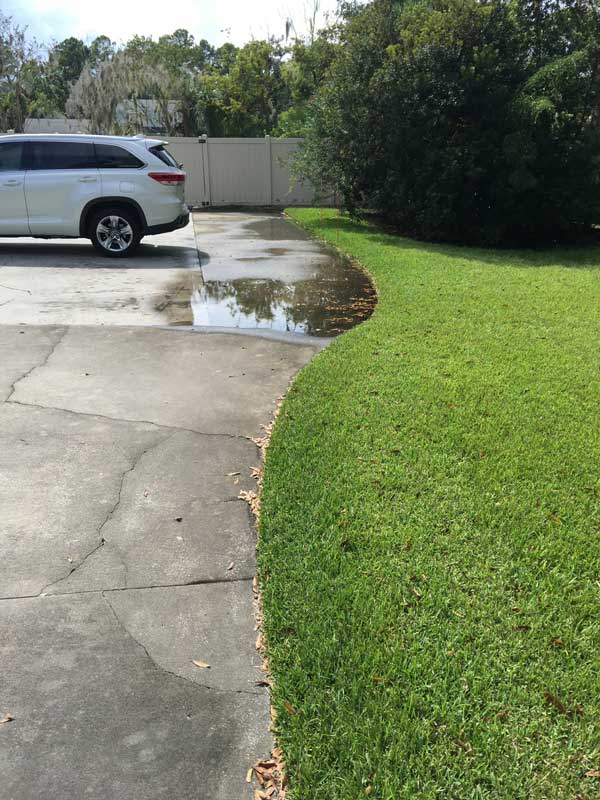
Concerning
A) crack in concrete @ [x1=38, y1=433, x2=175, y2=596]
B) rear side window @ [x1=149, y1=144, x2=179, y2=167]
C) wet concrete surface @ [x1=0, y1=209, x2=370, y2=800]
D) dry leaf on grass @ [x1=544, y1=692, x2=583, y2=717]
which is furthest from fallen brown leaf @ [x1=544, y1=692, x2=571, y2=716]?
rear side window @ [x1=149, y1=144, x2=179, y2=167]

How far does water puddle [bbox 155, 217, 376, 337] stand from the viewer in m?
7.82

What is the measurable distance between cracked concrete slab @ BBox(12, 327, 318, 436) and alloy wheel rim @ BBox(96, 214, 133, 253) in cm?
471

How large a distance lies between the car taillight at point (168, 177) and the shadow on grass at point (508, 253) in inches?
172

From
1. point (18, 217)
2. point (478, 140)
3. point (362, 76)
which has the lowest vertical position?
point (18, 217)

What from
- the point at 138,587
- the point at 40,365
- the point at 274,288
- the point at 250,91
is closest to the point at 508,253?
the point at 274,288

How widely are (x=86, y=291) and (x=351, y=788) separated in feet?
26.3

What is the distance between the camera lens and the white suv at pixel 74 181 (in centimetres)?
1077

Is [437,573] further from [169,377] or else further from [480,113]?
[480,113]

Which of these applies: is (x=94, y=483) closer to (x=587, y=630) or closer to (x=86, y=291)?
(x=587, y=630)

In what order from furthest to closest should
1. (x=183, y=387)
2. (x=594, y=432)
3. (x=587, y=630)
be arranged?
(x=183, y=387), (x=594, y=432), (x=587, y=630)

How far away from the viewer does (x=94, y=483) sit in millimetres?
3930

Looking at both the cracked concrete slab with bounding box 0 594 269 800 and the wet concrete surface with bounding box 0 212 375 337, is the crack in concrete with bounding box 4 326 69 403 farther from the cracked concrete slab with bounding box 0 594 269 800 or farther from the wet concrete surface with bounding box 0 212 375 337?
the cracked concrete slab with bounding box 0 594 269 800

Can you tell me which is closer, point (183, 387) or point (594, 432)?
point (594, 432)

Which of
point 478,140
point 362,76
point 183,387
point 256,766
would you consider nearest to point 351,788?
point 256,766
